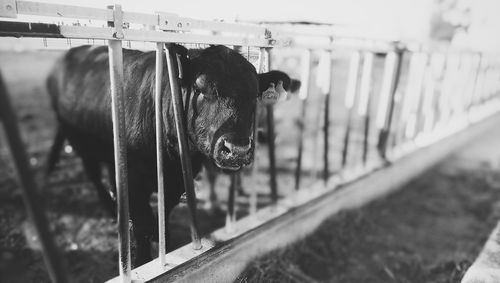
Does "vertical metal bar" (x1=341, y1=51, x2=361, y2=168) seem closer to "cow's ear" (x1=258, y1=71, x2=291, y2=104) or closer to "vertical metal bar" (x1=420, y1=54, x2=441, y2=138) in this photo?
"cow's ear" (x1=258, y1=71, x2=291, y2=104)

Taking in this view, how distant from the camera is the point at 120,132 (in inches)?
82.1

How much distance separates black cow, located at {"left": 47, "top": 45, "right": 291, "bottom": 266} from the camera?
2.21 m

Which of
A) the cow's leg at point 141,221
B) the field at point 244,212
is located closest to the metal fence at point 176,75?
the cow's leg at point 141,221

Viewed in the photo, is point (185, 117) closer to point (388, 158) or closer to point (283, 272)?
point (283, 272)

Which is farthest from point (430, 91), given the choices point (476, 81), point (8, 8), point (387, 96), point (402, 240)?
point (8, 8)

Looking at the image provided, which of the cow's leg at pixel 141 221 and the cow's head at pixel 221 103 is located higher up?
the cow's head at pixel 221 103

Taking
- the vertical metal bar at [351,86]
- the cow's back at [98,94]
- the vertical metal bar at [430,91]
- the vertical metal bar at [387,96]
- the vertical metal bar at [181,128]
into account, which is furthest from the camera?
the vertical metal bar at [430,91]

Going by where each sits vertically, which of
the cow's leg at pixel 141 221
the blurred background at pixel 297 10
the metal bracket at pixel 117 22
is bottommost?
the cow's leg at pixel 141 221

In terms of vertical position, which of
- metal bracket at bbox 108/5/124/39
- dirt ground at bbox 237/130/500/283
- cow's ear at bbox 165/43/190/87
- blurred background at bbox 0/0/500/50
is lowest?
dirt ground at bbox 237/130/500/283

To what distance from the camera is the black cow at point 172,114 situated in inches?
87.0

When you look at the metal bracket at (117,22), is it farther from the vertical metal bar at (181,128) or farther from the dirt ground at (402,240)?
the dirt ground at (402,240)

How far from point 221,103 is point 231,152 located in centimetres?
33

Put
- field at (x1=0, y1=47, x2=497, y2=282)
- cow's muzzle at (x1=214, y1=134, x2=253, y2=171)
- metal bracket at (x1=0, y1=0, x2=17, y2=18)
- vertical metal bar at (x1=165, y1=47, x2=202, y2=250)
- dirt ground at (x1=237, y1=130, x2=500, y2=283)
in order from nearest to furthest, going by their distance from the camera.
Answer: metal bracket at (x1=0, y1=0, x2=17, y2=18) < cow's muzzle at (x1=214, y1=134, x2=253, y2=171) < vertical metal bar at (x1=165, y1=47, x2=202, y2=250) < field at (x1=0, y1=47, x2=497, y2=282) < dirt ground at (x1=237, y1=130, x2=500, y2=283)

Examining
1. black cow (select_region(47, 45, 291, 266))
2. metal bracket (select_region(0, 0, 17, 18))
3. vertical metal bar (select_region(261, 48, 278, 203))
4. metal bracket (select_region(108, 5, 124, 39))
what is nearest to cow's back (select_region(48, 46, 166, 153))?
black cow (select_region(47, 45, 291, 266))
